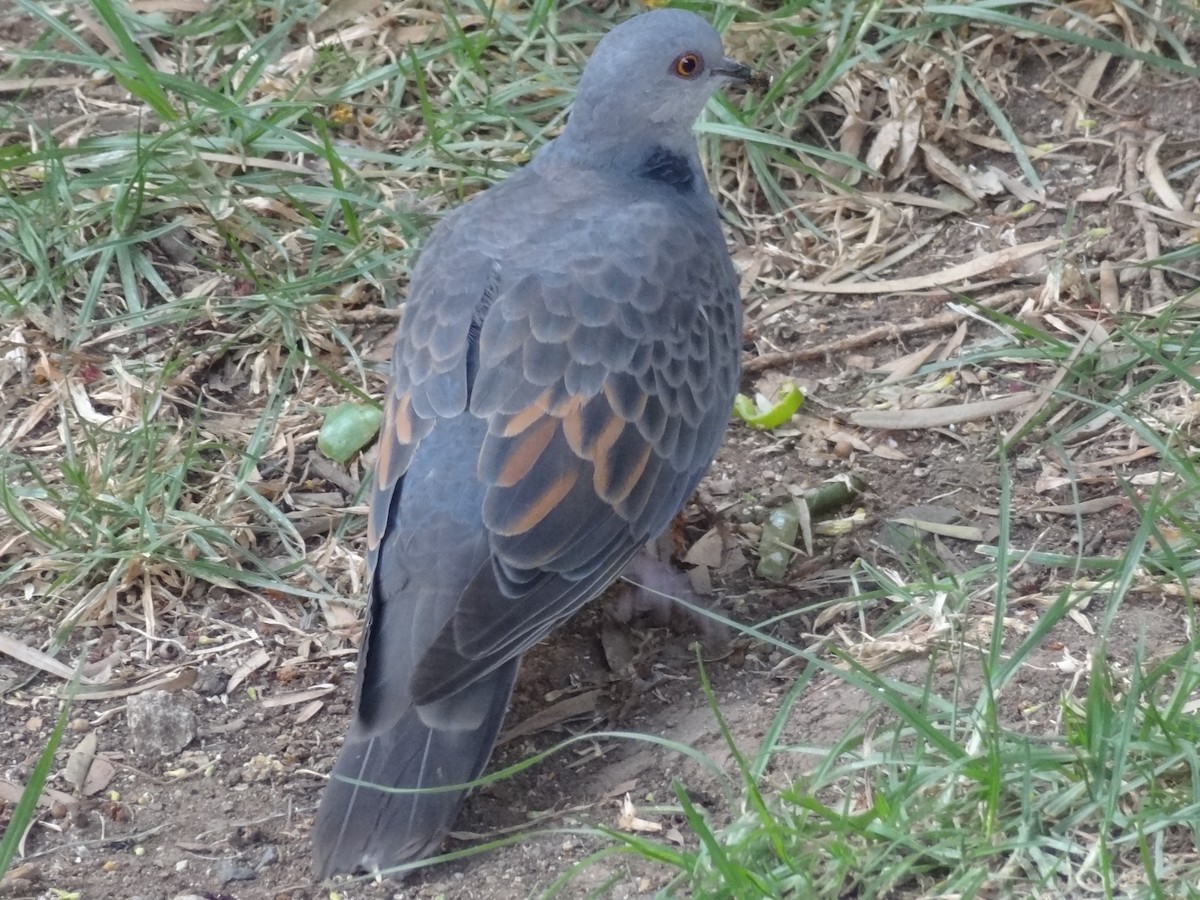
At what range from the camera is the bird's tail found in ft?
11.0

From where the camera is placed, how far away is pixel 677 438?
4.02 m

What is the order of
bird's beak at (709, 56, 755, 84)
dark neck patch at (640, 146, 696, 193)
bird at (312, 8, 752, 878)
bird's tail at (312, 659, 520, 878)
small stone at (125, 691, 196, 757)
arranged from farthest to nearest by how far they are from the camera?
bird's beak at (709, 56, 755, 84) → dark neck patch at (640, 146, 696, 193) → small stone at (125, 691, 196, 757) → bird at (312, 8, 752, 878) → bird's tail at (312, 659, 520, 878)

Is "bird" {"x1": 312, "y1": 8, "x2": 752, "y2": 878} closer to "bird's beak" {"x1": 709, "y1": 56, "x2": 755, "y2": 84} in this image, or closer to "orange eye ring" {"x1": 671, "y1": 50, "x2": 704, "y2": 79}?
"orange eye ring" {"x1": 671, "y1": 50, "x2": 704, "y2": 79}

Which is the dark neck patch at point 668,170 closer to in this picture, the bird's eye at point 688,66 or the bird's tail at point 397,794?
the bird's eye at point 688,66

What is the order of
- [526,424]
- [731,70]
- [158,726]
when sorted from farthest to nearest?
[731,70], [158,726], [526,424]

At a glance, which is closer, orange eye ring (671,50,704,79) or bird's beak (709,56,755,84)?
orange eye ring (671,50,704,79)

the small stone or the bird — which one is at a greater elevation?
the bird

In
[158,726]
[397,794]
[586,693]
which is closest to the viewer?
[397,794]

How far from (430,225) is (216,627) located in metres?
1.78

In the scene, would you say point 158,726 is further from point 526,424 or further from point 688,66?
point 688,66

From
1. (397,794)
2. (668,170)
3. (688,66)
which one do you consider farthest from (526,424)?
(688,66)

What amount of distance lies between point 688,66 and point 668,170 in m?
0.34

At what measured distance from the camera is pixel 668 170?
177 inches

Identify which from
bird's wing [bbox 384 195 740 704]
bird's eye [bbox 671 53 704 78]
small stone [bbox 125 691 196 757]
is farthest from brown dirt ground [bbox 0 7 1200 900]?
bird's eye [bbox 671 53 704 78]
